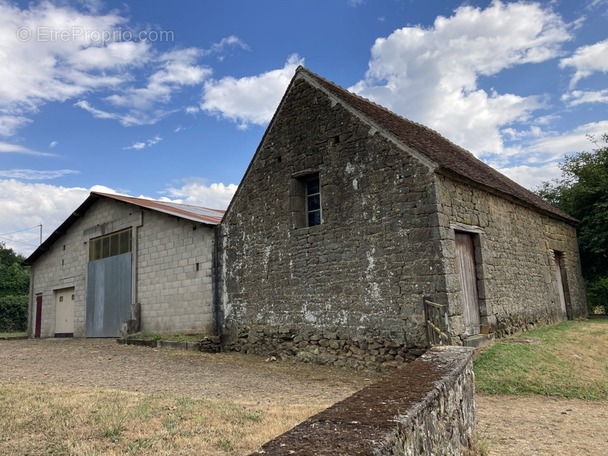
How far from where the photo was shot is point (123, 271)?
1574 centimetres

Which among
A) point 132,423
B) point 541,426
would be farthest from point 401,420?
point 541,426

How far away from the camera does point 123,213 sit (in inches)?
636

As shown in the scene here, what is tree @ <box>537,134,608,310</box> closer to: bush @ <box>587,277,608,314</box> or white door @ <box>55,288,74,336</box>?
bush @ <box>587,277,608,314</box>

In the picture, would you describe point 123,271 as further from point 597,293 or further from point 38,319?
point 597,293

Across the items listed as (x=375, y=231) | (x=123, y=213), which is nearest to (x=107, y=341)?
(x=123, y=213)

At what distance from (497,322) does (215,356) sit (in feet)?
21.9

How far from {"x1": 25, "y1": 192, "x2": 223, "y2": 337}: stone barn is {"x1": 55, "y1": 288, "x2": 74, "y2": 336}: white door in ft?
0.13

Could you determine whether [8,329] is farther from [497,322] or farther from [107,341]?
[497,322]

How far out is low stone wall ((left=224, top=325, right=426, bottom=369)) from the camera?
888 cm

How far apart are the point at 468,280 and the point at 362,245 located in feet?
7.54

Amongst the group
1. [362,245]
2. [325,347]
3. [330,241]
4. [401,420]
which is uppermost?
[330,241]

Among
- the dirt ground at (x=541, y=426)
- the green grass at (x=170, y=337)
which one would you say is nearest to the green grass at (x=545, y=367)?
the dirt ground at (x=541, y=426)

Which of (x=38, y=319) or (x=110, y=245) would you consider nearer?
(x=110, y=245)

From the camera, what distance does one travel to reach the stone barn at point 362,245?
875 cm
